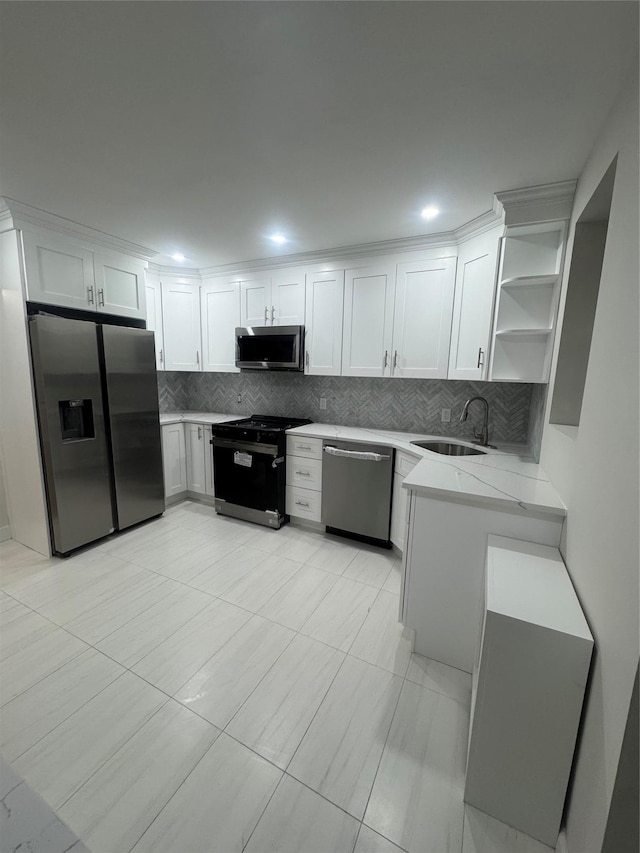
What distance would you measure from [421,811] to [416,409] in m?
2.39

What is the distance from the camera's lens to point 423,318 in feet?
8.53

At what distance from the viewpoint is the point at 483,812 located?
1121mm

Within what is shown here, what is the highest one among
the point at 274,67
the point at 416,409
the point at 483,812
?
the point at 274,67

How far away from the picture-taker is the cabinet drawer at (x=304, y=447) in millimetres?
2867

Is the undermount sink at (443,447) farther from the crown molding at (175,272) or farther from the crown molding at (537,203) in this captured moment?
the crown molding at (175,272)

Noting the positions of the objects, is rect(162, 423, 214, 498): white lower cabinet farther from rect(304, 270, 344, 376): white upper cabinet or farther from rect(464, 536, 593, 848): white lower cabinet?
rect(464, 536, 593, 848): white lower cabinet

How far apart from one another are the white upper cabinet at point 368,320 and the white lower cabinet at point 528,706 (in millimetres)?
2026

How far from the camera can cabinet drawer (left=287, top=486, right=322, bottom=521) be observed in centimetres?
295

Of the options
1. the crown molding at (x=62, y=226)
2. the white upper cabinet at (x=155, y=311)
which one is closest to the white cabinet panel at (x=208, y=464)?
the white upper cabinet at (x=155, y=311)

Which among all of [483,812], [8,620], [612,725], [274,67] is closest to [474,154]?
[274,67]

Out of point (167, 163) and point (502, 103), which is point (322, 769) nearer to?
point (502, 103)

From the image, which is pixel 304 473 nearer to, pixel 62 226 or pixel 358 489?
pixel 358 489

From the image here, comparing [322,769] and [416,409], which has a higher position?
[416,409]

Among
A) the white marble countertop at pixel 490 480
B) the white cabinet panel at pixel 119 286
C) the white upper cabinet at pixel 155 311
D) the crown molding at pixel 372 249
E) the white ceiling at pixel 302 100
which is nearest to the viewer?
the white ceiling at pixel 302 100
